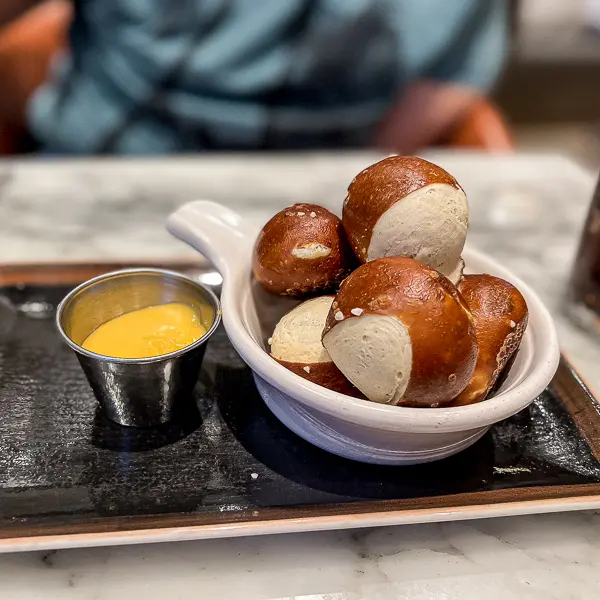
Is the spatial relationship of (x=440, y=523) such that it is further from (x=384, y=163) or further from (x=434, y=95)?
(x=434, y=95)

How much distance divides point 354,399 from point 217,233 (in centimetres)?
30

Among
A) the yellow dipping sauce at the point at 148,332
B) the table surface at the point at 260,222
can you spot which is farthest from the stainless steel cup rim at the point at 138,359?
the table surface at the point at 260,222

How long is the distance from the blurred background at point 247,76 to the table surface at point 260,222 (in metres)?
0.25

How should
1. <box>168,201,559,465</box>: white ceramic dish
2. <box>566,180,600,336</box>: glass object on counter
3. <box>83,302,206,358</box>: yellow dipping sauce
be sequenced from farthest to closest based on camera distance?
<box>566,180,600,336</box>: glass object on counter → <box>83,302,206,358</box>: yellow dipping sauce → <box>168,201,559,465</box>: white ceramic dish

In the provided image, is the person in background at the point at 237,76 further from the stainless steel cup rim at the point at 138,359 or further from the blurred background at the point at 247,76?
the stainless steel cup rim at the point at 138,359

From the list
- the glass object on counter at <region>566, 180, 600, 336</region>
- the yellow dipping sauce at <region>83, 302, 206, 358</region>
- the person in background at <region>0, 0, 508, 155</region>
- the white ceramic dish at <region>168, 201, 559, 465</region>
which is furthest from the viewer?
the person in background at <region>0, 0, 508, 155</region>

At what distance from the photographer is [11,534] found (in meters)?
0.49

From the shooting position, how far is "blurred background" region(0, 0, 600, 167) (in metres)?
1.50

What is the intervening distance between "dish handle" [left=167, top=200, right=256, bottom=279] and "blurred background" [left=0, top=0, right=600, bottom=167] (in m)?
0.83

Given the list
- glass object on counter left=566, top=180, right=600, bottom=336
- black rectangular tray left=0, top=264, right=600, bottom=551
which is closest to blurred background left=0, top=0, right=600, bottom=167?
glass object on counter left=566, top=180, right=600, bottom=336

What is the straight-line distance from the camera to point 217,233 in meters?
0.73

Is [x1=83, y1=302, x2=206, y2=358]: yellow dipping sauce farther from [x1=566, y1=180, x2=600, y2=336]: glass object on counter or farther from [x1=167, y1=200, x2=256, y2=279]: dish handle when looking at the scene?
[x1=566, y1=180, x2=600, y2=336]: glass object on counter

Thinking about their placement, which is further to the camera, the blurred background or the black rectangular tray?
the blurred background

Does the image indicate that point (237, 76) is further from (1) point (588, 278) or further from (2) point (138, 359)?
(2) point (138, 359)
